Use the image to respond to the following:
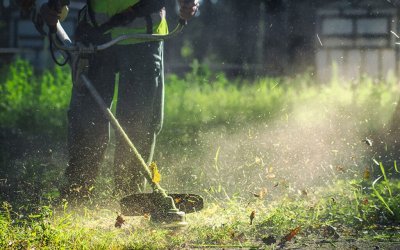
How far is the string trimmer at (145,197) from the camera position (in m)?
4.31

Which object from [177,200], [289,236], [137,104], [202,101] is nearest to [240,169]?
[137,104]

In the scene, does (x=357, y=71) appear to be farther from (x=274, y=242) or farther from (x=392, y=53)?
(x=274, y=242)

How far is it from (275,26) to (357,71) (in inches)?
76.9

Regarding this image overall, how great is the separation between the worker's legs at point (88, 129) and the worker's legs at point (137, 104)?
0.35 feet

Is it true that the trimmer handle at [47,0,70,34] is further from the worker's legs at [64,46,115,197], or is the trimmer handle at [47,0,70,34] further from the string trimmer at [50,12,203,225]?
the worker's legs at [64,46,115,197]

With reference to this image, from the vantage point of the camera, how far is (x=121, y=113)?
515cm

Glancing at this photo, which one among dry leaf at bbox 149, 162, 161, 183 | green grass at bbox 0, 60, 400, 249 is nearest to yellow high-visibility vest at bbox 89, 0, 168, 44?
dry leaf at bbox 149, 162, 161, 183

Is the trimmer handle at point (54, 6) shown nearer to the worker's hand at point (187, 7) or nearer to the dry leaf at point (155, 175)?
the worker's hand at point (187, 7)

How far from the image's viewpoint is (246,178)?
19.6 ft

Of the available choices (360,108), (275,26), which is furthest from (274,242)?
(275,26)

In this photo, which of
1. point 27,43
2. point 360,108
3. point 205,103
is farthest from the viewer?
point 27,43

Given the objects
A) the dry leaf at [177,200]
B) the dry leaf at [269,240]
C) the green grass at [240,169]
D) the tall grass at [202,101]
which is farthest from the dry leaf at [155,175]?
the tall grass at [202,101]

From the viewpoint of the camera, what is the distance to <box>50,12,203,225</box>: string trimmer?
431 cm

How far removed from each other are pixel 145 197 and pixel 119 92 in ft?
3.08
